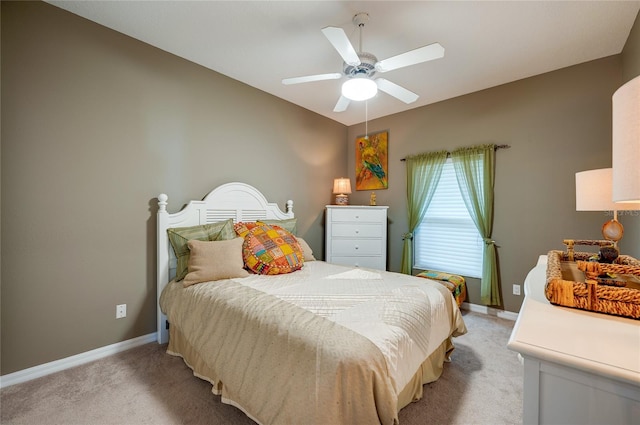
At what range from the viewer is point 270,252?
8.15 feet

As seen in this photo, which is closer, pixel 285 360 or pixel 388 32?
pixel 285 360

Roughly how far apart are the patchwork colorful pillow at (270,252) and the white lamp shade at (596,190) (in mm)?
2098

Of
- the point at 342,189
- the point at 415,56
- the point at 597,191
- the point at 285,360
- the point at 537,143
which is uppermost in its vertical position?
the point at 415,56

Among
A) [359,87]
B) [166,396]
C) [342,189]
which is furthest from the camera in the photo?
[342,189]

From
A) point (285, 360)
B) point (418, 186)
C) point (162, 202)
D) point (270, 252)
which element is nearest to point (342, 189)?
point (418, 186)

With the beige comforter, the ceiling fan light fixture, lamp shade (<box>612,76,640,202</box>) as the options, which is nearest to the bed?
the beige comforter

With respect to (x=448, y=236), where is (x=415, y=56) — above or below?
above

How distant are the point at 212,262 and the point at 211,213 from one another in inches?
29.6

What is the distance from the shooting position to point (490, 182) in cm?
319

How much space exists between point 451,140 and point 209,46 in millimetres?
2952

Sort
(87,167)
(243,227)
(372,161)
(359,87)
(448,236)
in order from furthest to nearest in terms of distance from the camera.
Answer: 1. (372,161)
2. (448,236)
3. (243,227)
4. (87,167)
5. (359,87)

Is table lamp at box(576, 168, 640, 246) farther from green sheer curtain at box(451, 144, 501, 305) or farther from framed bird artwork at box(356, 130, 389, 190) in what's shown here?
framed bird artwork at box(356, 130, 389, 190)

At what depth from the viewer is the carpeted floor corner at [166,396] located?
1.56 metres

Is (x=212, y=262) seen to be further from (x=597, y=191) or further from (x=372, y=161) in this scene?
(x=372, y=161)
